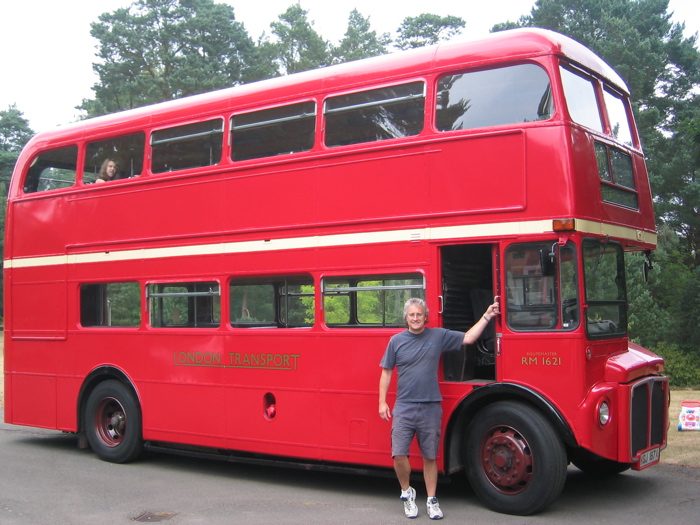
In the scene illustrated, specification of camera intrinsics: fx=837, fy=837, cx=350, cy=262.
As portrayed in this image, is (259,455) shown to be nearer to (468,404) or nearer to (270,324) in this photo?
(270,324)

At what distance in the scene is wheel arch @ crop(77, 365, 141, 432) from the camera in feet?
34.2

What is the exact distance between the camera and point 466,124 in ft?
25.3

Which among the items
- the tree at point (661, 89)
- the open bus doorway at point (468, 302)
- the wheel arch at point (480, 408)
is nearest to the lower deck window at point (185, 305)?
the open bus doorway at point (468, 302)

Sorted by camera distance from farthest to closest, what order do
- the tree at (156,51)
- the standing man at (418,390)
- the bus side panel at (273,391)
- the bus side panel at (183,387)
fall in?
the tree at (156,51) < the bus side panel at (183,387) < the bus side panel at (273,391) < the standing man at (418,390)

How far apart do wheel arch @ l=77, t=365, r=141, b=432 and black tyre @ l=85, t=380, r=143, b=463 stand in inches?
2.7

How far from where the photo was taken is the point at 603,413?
706 centimetres

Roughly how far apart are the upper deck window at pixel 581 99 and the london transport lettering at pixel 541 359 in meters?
2.08

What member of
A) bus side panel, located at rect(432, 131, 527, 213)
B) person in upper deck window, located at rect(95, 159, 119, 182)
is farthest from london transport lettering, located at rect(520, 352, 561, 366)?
person in upper deck window, located at rect(95, 159, 119, 182)

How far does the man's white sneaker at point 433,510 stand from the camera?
7176mm

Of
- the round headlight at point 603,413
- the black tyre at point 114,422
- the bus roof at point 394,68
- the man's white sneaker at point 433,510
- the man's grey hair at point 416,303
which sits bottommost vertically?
the man's white sneaker at point 433,510

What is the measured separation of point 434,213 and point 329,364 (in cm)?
191

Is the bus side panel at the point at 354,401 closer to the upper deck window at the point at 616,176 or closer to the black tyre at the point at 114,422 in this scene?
the upper deck window at the point at 616,176

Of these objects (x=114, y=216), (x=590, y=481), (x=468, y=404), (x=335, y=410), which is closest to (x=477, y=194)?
(x=468, y=404)

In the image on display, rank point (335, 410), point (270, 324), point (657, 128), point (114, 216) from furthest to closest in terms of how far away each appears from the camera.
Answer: point (657, 128)
point (114, 216)
point (270, 324)
point (335, 410)
